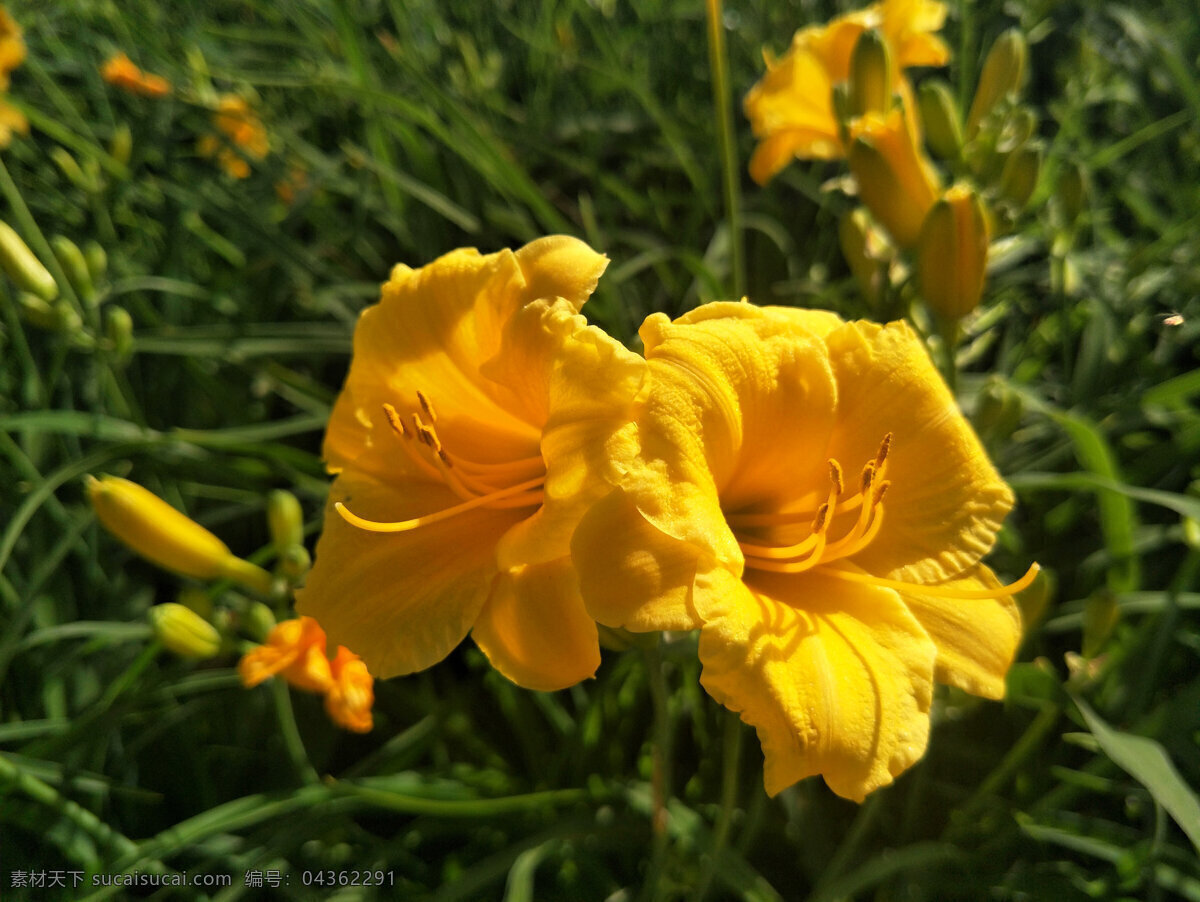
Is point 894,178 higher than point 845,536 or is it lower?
higher

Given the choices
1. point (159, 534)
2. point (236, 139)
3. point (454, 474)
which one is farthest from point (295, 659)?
point (236, 139)

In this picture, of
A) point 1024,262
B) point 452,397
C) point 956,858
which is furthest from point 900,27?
point 956,858

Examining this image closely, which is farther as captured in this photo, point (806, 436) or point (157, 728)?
point (157, 728)

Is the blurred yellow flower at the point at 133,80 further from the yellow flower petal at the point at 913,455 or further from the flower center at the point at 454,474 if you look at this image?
the yellow flower petal at the point at 913,455

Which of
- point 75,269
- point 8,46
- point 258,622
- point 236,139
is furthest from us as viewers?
point 236,139

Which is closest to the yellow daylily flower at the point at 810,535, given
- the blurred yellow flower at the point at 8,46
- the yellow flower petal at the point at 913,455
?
the yellow flower petal at the point at 913,455

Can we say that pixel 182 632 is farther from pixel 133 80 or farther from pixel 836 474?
pixel 133 80

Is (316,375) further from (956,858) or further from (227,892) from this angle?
(956,858)

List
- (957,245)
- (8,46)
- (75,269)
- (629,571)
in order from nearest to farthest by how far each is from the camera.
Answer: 1. (629,571)
2. (957,245)
3. (75,269)
4. (8,46)
